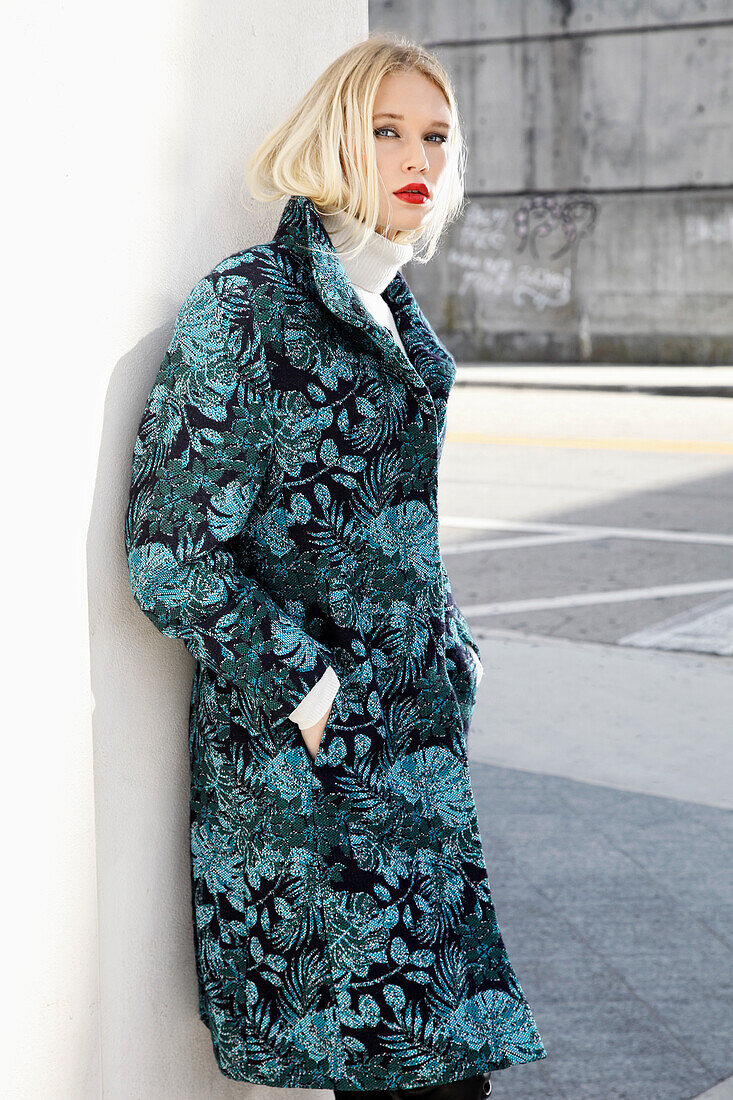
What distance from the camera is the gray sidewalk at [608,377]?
52.3 ft

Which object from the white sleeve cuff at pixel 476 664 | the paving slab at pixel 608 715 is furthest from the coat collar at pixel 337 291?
the paving slab at pixel 608 715

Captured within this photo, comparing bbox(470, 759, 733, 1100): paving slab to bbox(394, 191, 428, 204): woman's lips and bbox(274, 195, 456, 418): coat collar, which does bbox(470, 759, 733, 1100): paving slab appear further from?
bbox(394, 191, 428, 204): woman's lips

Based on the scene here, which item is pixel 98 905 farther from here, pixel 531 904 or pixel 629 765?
pixel 629 765

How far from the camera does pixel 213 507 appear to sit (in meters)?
1.79

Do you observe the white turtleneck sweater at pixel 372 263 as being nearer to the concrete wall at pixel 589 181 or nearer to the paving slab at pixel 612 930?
the paving slab at pixel 612 930

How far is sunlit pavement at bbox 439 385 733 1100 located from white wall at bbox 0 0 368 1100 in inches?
47.2

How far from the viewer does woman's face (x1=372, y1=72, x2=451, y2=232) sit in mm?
1957

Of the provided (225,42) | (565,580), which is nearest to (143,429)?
(225,42)

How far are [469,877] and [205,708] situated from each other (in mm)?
449

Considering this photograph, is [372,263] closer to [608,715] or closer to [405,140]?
[405,140]

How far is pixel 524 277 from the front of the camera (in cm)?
1925

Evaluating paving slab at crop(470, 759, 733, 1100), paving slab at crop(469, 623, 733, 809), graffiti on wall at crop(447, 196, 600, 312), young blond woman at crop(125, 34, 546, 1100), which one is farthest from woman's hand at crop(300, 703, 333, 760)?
graffiti on wall at crop(447, 196, 600, 312)

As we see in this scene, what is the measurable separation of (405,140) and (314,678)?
77 centimetres

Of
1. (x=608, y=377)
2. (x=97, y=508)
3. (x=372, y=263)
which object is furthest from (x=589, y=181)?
(x=97, y=508)
